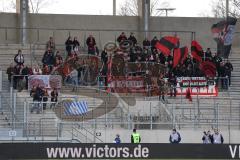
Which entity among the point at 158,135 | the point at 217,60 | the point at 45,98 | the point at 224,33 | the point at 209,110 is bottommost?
the point at 158,135

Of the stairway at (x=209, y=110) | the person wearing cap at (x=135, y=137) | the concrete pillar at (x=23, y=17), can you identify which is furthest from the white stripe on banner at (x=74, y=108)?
the concrete pillar at (x=23, y=17)

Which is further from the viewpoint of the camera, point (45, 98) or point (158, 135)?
point (45, 98)

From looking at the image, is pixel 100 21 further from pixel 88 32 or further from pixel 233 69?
pixel 233 69

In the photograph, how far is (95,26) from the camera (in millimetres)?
47906

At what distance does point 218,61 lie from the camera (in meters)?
40.8

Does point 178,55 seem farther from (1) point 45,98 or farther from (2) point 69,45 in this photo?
(1) point 45,98

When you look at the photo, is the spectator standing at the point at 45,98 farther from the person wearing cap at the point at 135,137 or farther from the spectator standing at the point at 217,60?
the spectator standing at the point at 217,60

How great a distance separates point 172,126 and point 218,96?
503 centimetres

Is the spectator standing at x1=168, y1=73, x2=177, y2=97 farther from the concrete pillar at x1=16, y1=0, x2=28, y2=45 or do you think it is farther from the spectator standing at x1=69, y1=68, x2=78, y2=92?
the concrete pillar at x1=16, y1=0, x2=28, y2=45

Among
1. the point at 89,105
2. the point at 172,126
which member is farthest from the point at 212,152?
the point at 89,105

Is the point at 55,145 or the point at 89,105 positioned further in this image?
the point at 89,105

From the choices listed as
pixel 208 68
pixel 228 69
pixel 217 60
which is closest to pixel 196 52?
pixel 208 68

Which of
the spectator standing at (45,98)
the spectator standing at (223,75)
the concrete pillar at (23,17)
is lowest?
the spectator standing at (45,98)

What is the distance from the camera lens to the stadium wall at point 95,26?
4616 centimetres
